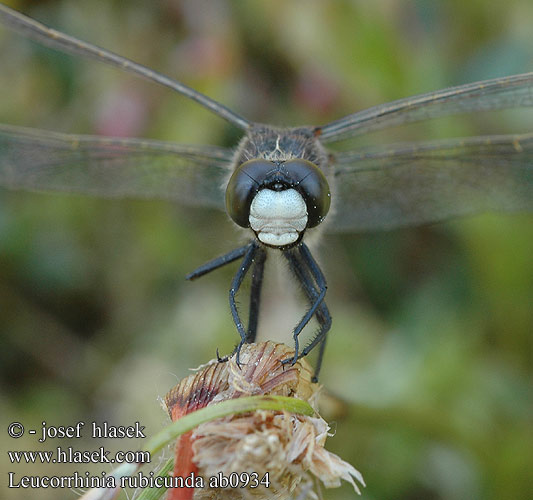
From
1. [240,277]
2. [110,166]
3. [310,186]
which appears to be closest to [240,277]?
[240,277]

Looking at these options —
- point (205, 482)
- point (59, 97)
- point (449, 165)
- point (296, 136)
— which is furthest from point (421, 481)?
point (59, 97)

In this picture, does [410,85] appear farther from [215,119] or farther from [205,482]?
[205,482]

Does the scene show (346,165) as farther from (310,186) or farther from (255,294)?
(310,186)

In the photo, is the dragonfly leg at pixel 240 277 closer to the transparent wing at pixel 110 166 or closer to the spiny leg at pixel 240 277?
the spiny leg at pixel 240 277

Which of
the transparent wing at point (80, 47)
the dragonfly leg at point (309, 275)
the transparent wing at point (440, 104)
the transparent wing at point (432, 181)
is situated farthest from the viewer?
the transparent wing at point (432, 181)

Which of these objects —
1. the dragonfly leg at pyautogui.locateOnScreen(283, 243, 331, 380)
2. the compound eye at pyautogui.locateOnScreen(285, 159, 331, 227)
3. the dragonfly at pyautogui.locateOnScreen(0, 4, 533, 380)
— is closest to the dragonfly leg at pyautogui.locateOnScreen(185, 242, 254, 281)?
the dragonfly leg at pyautogui.locateOnScreen(283, 243, 331, 380)

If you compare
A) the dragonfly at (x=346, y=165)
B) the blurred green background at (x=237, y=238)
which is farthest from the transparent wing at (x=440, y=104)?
the blurred green background at (x=237, y=238)

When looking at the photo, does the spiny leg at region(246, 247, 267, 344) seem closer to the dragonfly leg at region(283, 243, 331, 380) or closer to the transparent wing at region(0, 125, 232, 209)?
the dragonfly leg at region(283, 243, 331, 380)
